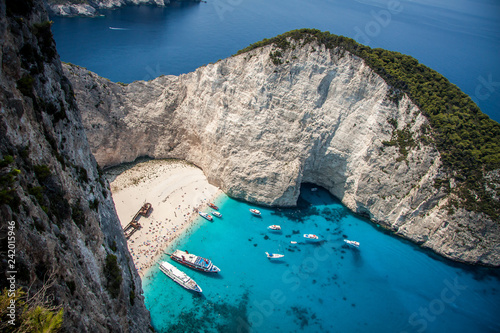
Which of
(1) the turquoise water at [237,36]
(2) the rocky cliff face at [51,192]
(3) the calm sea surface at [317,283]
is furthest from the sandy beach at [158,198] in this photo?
(1) the turquoise water at [237,36]

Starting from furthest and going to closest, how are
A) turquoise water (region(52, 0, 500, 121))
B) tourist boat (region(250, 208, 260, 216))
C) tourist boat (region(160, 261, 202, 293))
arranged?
1. turquoise water (region(52, 0, 500, 121))
2. tourist boat (region(250, 208, 260, 216))
3. tourist boat (region(160, 261, 202, 293))

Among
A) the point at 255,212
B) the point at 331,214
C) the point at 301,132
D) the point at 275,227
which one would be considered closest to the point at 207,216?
the point at 255,212

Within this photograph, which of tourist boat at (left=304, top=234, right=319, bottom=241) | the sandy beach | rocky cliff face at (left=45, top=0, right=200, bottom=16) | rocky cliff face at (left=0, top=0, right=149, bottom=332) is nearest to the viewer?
rocky cliff face at (left=0, top=0, right=149, bottom=332)

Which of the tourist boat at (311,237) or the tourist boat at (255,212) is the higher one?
the tourist boat at (311,237)

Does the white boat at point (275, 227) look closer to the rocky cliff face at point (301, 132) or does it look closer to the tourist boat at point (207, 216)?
the rocky cliff face at point (301, 132)

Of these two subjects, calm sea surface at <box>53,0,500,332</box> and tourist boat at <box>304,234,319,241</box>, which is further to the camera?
tourist boat at <box>304,234,319,241</box>

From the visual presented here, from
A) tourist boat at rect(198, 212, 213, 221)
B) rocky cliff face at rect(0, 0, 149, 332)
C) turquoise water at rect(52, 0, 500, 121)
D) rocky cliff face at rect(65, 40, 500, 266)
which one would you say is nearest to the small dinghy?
rocky cliff face at rect(65, 40, 500, 266)

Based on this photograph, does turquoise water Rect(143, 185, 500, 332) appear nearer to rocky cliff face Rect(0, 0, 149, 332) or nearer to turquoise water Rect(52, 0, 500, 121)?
rocky cliff face Rect(0, 0, 149, 332)

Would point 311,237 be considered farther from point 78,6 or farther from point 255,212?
point 78,6
